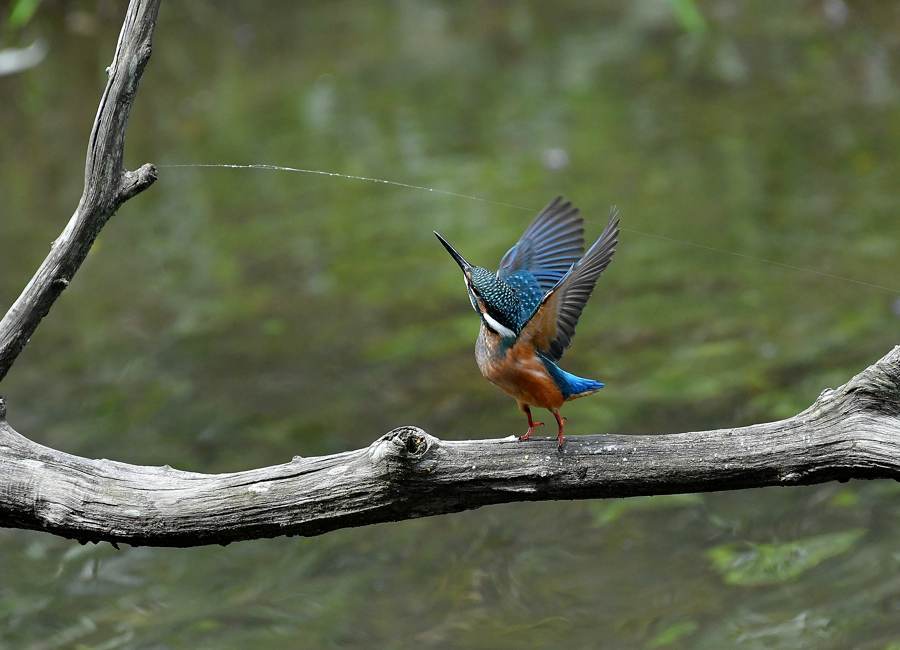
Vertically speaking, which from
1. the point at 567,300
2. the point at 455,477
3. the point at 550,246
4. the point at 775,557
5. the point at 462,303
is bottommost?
the point at 455,477

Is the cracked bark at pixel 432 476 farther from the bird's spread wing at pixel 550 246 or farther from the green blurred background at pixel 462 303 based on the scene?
the green blurred background at pixel 462 303

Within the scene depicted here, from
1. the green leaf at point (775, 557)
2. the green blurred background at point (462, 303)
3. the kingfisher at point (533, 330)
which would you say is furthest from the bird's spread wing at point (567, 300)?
the green leaf at point (775, 557)

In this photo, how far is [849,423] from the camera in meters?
2.18

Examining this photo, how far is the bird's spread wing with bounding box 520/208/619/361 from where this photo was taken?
2.21 meters

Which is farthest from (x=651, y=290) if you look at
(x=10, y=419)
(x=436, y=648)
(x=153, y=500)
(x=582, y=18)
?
(x=582, y=18)

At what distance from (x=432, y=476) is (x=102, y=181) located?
0.97 meters

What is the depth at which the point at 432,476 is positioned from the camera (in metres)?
2.17

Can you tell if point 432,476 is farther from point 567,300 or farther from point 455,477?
point 567,300

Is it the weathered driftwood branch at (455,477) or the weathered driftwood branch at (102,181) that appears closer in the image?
the weathered driftwood branch at (455,477)

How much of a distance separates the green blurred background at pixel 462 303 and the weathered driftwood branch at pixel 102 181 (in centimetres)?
74

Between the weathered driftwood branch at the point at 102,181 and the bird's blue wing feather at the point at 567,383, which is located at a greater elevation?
the weathered driftwood branch at the point at 102,181

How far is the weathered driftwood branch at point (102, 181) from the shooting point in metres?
2.42

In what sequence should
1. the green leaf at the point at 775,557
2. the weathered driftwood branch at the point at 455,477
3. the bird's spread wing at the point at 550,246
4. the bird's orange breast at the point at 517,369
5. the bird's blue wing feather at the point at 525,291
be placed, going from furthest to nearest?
the green leaf at the point at 775,557
the bird's spread wing at the point at 550,246
the bird's blue wing feather at the point at 525,291
the bird's orange breast at the point at 517,369
the weathered driftwood branch at the point at 455,477

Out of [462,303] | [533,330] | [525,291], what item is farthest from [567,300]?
[462,303]
